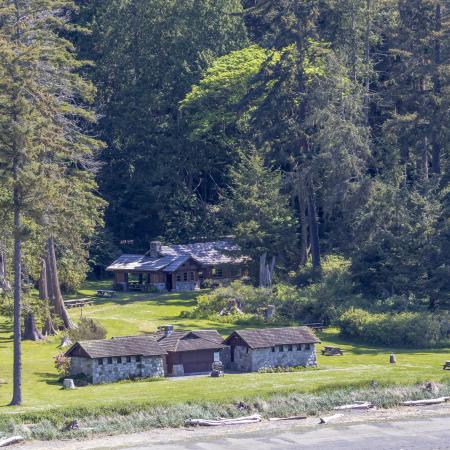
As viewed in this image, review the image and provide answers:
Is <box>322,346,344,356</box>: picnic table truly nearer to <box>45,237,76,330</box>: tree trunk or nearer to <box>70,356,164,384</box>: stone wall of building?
<box>70,356,164,384</box>: stone wall of building

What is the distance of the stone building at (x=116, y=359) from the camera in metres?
59.3

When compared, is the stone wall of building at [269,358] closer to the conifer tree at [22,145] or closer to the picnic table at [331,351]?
the picnic table at [331,351]

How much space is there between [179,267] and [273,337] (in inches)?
1200

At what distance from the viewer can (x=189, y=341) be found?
62.5 meters

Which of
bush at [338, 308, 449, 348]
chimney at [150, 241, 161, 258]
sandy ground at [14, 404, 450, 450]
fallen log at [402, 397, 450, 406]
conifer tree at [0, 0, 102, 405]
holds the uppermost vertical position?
conifer tree at [0, 0, 102, 405]

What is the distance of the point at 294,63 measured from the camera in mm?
89875

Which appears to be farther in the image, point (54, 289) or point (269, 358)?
point (54, 289)

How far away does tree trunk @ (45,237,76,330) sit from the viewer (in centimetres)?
7419

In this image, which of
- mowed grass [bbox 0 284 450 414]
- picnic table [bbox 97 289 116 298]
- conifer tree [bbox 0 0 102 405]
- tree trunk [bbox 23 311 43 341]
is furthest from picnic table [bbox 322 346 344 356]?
picnic table [bbox 97 289 116 298]

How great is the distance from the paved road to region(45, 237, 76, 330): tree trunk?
26.0 metres

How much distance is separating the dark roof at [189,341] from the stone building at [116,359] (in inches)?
35.1

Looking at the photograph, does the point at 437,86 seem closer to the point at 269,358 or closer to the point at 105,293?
the point at 105,293

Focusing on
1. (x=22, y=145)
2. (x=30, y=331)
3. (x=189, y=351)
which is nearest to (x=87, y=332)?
(x=30, y=331)

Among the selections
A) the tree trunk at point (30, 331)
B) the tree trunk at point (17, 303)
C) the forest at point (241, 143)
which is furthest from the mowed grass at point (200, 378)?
the forest at point (241, 143)
